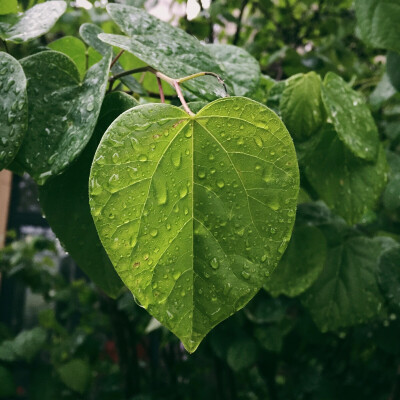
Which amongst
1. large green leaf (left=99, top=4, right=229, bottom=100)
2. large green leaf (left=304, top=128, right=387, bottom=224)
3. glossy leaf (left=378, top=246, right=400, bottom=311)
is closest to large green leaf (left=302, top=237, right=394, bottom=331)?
glossy leaf (left=378, top=246, right=400, bottom=311)

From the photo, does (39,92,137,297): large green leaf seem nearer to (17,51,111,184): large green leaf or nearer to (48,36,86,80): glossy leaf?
(17,51,111,184): large green leaf

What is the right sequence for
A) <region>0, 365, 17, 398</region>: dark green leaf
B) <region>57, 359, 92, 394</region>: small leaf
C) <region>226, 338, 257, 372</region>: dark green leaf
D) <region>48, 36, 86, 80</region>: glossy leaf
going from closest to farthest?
1. <region>48, 36, 86, 80</region>: glossy leaf
2. <region>226, 338, 257, 372</region>: dark green leaf
3. <region>0, 365, 17, 398</region>: dark green leaf
4. <region>57, 359, 92, 394</region>: small leaf

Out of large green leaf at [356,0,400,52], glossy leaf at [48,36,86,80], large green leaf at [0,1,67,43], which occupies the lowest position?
large green leaf at [356,0,400,52]

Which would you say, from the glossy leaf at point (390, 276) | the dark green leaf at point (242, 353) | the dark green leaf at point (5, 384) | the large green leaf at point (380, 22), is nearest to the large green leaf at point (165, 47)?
the large green leaf at point (380, 22)

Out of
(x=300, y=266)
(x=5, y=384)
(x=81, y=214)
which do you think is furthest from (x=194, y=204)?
(x=5, y=384)

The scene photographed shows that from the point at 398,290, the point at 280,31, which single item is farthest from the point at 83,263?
the point at 280,31

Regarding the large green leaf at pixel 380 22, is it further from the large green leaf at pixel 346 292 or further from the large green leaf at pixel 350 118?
the large green leaf at pixel 346 292

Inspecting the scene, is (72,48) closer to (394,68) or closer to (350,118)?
(350,118)
